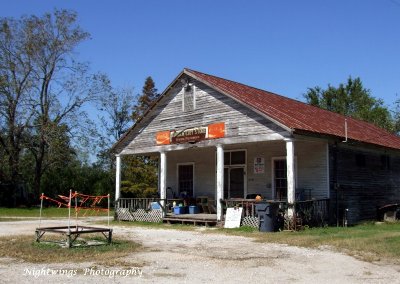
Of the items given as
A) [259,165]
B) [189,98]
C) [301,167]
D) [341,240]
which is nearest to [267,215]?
[341,240]

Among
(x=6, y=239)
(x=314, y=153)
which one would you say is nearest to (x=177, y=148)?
(x=314, y=153)

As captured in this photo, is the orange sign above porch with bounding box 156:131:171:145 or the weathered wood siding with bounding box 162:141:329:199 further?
the orange sign above porch with bounding box 156:131:171:145

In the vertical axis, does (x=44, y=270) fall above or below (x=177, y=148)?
below

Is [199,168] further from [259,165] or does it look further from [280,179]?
[280,179]

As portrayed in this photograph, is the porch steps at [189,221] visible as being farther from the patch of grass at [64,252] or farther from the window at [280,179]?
the patch of grass at [64,252]

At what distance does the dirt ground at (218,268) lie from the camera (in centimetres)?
816

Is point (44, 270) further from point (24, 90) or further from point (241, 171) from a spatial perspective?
point (24, 90)

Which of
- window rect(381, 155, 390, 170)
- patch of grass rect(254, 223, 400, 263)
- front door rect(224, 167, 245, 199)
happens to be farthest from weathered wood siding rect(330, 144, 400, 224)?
front door rect(224, 167, 245, 199)

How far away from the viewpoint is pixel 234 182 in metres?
22.6

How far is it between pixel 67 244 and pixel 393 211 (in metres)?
15.1

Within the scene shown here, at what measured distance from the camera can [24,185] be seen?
1612 inches

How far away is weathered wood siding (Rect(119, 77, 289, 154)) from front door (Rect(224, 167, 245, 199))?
9.02 feet

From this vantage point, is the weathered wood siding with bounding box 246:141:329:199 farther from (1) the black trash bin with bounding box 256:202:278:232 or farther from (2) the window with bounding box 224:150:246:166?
(1) the black trash bin with bounding box 256:202:278:232

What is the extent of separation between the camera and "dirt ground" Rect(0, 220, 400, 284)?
816 cm
